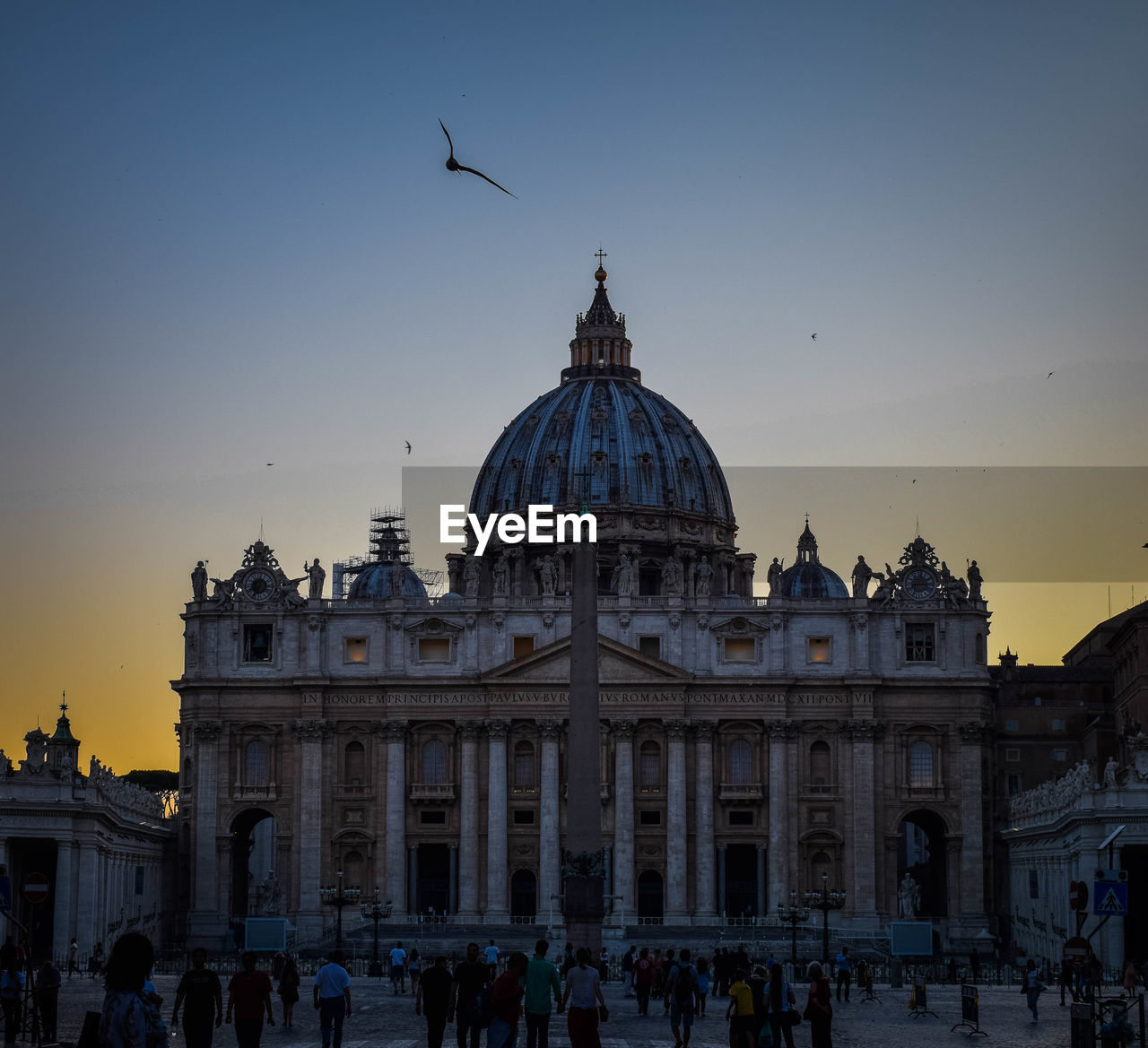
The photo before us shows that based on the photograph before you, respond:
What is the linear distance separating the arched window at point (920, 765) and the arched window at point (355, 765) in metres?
25.2

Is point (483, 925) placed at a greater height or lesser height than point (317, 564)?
lesser

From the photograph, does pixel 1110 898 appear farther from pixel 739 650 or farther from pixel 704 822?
pixel 739 650

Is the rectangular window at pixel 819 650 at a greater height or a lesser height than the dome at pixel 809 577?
lesser

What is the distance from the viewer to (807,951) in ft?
291

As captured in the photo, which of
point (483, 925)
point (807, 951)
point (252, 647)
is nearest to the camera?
point (807, 951)

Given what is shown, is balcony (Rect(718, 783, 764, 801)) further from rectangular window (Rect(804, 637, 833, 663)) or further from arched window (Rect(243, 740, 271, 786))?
arched window (Rect(243, 740, 271, 786))

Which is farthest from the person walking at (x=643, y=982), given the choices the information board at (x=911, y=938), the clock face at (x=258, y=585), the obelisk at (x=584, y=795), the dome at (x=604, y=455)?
the dome at (x=604, y=455)

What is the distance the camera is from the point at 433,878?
4154 inches

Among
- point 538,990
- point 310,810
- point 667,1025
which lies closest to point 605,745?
point 310,810

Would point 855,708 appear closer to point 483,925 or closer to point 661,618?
point 661,618

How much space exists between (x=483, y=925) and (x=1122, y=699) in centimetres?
3145

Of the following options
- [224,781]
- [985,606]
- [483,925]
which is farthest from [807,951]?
[224,781]

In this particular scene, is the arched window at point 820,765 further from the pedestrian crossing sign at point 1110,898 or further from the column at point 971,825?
the pedestrian crossing sign at point 1110,898

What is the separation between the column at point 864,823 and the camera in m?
102
